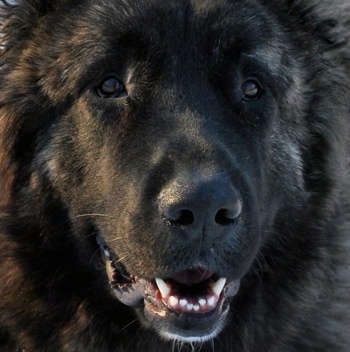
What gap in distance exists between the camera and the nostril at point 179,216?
3264 mm

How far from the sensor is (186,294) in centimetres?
361

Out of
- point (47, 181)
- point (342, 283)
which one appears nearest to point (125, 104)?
point (47, 181)

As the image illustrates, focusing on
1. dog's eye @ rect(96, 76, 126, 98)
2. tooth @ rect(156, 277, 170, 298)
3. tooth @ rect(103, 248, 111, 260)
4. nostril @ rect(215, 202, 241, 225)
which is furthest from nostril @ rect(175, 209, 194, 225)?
dog's eye @ rect(96, 76, 126, 98)

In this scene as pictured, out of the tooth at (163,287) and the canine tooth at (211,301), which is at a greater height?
the tooth at (163,287)

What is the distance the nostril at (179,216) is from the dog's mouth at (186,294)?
25 cm

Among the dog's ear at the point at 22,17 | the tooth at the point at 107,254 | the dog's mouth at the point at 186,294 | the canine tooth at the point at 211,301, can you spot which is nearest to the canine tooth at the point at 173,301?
the dog's mouth at the point at 186,294

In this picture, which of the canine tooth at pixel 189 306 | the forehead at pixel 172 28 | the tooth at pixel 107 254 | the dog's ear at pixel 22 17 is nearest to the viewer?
the canine tooth at pixel 189 306

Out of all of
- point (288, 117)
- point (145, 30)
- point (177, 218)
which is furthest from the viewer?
point (288, 117)

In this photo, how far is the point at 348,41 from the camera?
446cm

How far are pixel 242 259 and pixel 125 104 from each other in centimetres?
88

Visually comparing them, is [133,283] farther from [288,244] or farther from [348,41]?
[348,41]

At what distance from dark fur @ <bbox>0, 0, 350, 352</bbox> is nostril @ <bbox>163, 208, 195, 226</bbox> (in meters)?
0.05

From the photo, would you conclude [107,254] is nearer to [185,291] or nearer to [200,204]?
[185,291]

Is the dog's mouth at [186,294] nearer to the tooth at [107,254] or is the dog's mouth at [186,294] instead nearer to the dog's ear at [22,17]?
the tooth at [107,254]
